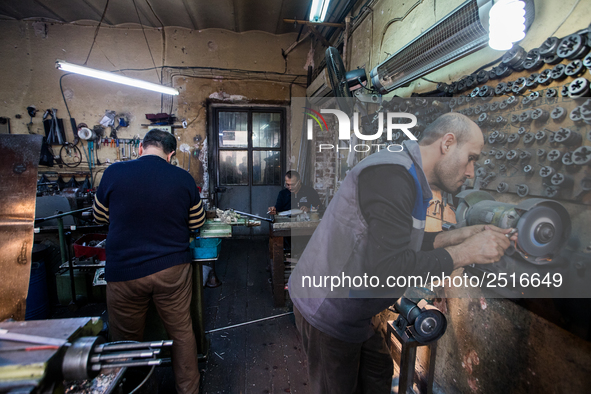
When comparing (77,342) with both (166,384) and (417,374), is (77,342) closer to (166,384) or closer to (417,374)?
(166,384)

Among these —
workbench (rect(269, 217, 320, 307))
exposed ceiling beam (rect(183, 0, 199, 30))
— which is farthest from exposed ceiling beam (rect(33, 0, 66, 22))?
workbench (rect(269, 217, 320, 307))

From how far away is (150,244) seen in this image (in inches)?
63.7

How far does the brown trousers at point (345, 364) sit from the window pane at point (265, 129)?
412cm

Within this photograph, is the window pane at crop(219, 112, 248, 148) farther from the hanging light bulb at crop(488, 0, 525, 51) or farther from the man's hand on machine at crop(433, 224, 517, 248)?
the hanging light bulb at crop(488, 0, 525, 51)

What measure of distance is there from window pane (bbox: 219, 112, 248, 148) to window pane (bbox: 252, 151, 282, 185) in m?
0.35

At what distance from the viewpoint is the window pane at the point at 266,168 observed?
17.3ft

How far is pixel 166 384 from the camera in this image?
1.99 meters

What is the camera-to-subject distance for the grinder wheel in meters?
0.95

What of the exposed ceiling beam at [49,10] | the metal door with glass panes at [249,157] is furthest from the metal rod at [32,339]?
the exposed ceiling beam at [49,10]

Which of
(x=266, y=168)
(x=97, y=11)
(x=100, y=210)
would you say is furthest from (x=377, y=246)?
(x=97, y=11)

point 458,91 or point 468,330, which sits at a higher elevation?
point 458,91

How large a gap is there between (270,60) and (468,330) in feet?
16.2

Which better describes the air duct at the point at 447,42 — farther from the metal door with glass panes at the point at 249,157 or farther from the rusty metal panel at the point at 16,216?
the metal door with glass panes at the point at 249,157

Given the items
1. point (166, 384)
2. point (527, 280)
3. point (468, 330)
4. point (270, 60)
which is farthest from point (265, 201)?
point (527, 280)
